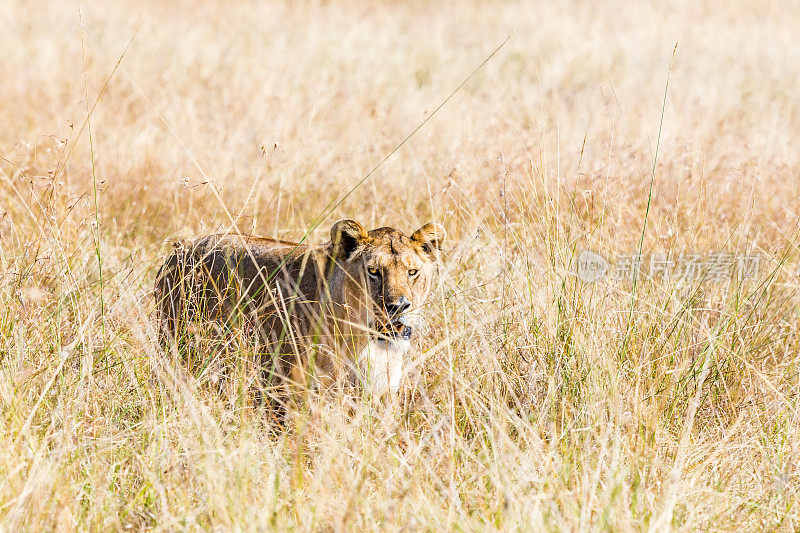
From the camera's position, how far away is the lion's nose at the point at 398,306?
4.00 metres

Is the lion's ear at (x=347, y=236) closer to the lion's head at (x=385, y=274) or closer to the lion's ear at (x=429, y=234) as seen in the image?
the lion's head at (x=385, y=274)

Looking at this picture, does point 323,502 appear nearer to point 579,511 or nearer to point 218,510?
point 218,510

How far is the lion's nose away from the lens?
400cm

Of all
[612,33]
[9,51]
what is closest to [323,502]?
[9,51]

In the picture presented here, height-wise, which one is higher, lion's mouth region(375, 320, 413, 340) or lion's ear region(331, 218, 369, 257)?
lion's ear region(331, 218, 369, 257)

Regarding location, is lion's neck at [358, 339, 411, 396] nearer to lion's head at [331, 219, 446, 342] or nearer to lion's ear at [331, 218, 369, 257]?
lion's head at [331, 219, 446, 342]

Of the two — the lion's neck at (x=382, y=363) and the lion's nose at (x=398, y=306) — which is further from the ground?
the lion's nose at (x=398, y=306)

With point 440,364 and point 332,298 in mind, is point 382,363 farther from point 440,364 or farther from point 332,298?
point 332,298

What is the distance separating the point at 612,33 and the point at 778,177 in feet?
31.0

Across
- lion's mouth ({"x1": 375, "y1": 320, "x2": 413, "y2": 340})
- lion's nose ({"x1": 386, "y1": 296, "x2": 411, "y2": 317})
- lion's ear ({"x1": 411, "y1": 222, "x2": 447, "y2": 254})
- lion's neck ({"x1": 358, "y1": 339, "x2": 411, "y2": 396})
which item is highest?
lion's ear ({"x1": 411, "y1": 222, "x2": 447, "y2": 254})

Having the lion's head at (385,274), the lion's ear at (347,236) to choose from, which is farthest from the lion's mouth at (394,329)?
the lion's ear at (347,236)

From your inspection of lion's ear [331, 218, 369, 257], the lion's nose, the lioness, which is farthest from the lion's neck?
lion's ear [331, 218, 369, 257]

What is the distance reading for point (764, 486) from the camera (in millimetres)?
3393

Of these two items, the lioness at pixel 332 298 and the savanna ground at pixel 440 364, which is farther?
the lioness at pixel 332 298
